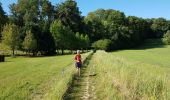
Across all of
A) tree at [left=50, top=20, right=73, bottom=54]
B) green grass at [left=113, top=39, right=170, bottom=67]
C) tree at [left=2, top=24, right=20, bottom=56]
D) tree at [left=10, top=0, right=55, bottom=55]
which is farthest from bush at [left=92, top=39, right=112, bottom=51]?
tree at [left=2, top=24, right=20, bottom=56]

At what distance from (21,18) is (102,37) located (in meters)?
36.2

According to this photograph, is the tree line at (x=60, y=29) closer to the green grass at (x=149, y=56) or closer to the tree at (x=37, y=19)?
the tree at (x=37, y=19)

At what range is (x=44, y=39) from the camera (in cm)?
9800

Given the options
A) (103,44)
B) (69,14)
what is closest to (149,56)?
(103,44)

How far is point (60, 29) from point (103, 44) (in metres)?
28.5

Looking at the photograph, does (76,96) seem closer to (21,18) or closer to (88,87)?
(88,87)

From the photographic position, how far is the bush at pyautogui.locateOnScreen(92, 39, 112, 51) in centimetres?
12329

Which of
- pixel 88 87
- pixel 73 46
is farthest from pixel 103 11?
pixel 88 87

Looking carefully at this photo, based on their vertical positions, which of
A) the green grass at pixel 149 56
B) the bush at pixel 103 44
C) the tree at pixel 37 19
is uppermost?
the tree at pixel 37 19

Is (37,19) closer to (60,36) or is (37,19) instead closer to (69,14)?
(69,14)

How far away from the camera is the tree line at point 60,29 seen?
91.9 metres

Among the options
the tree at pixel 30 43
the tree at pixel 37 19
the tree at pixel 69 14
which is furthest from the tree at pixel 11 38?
the tree at pixel 69 14

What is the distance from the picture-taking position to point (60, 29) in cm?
9912

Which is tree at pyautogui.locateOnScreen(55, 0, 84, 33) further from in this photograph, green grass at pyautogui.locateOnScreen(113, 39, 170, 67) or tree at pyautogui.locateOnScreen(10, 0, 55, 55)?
green grass at pyautogui.locateOnScreen(113, 39, 170, 67)
